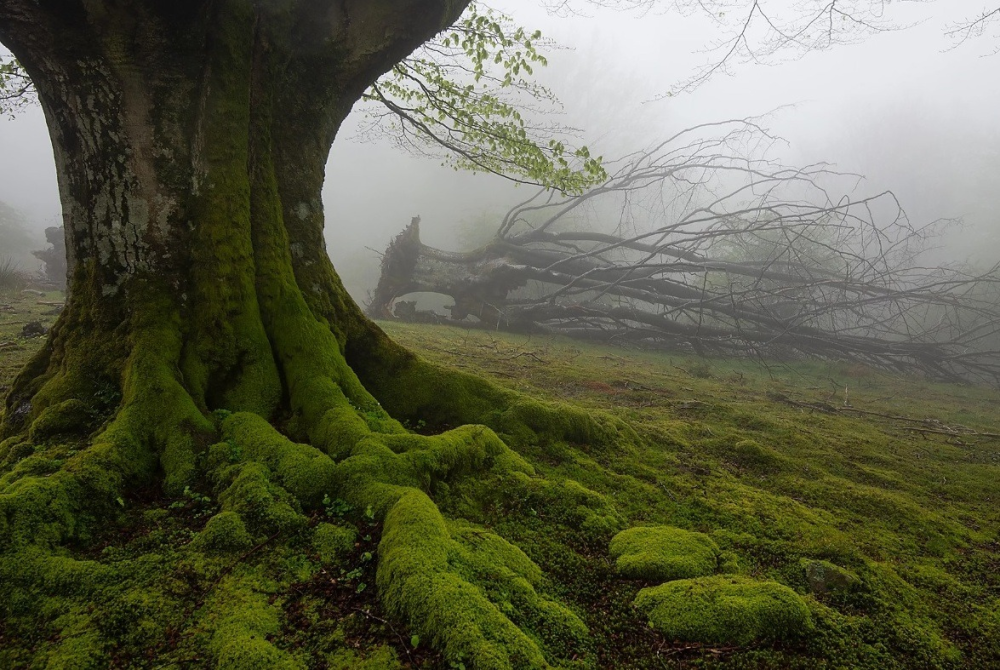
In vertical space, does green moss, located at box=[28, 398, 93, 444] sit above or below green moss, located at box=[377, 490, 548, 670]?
above

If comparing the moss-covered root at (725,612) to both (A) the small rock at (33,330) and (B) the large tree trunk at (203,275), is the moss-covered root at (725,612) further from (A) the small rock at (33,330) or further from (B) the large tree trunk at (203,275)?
(A) the small rock at (33,330)

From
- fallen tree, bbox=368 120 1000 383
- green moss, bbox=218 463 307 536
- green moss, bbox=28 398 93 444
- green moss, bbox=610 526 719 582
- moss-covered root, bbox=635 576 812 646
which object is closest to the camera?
moss-covered root, bbox=635 576 812 646

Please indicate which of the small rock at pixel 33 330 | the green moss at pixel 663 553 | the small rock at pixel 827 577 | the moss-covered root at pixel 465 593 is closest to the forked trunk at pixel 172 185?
the moss-covered root at pixel 465 593

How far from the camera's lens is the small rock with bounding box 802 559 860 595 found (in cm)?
270

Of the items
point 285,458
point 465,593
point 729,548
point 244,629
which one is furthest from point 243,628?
point 729,548

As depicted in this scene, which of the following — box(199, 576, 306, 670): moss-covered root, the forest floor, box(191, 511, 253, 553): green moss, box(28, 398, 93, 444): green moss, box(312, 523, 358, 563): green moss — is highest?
box(28, 398, 93, 444): green moss

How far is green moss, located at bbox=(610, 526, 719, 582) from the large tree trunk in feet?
3.13

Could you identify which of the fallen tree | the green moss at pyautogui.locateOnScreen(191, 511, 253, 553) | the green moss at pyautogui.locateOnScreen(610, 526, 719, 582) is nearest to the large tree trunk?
the green moss at pyautogui.locateOnScreen(191, 511, 253, 553)

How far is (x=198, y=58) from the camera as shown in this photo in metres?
3.43

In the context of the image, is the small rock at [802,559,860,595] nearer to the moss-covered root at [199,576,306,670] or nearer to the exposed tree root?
the exposed tree root

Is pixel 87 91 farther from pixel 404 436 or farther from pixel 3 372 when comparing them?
pixel 3 372

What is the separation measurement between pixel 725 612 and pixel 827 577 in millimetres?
925

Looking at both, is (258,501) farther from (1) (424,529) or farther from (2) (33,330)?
(2) (33,330)

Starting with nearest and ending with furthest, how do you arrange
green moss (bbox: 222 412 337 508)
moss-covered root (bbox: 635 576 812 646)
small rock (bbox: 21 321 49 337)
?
1. moss-covered root (bbox: 635 576 812 646)
2. green moss (bbox: 222 412 337 508)
3. small rock (bbox: 21 321 49 337)
